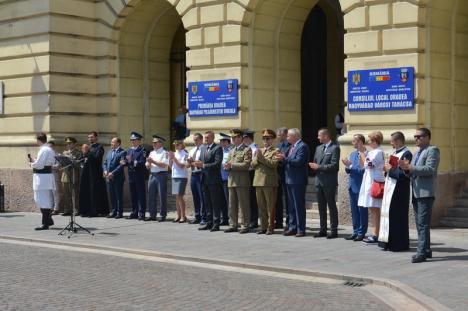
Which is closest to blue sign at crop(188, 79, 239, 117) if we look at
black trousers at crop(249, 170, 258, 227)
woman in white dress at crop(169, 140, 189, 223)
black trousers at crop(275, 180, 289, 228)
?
woman in white dress at crop(169, 140, 189, 223)

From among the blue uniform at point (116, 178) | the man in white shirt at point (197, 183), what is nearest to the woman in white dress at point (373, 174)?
the man in white shirt at point (197, 183)

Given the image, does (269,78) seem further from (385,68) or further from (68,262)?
(68,262)

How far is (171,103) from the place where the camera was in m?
22.5

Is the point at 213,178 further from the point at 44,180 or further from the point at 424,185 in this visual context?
the point at 424,185

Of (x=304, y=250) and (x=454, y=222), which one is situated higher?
(x=454, y=222)

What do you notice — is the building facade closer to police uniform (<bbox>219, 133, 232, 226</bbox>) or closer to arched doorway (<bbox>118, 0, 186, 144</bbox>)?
arched doorway (<bbox>118, 0, 186, 144</bbox>)

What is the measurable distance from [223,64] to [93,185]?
13.7 ft

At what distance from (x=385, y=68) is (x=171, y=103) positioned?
8268 millimetres

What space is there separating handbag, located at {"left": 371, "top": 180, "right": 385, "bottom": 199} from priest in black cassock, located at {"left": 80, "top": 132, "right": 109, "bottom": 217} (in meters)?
7.94

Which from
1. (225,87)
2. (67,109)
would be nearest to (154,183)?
(225,87)

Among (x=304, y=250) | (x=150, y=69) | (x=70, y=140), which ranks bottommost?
(x=304, y=250)

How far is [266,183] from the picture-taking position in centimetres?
1501

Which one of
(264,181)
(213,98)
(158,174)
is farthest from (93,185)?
(264,181)

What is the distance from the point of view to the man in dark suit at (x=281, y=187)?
50.6 feet
